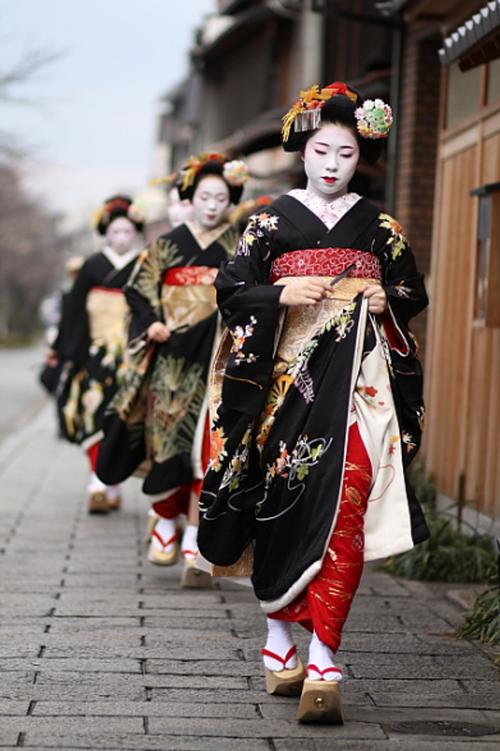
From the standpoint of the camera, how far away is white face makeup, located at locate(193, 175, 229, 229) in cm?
775

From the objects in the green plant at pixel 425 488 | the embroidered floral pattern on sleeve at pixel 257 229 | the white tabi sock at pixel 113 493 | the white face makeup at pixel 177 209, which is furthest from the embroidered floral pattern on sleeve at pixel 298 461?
the white tabi sock at pixel 113 493

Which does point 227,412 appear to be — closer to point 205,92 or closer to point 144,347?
point 144,347

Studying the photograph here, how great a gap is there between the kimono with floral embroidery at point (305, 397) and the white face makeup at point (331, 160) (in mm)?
98

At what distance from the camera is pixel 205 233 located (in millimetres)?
7895

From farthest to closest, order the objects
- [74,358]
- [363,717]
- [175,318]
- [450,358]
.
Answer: [74,358] → [450,358] → [175,318] → [363,717]

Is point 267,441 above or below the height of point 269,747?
above

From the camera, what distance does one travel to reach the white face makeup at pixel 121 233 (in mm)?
10406

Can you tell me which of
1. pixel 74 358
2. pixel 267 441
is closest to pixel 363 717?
pixel 267 441

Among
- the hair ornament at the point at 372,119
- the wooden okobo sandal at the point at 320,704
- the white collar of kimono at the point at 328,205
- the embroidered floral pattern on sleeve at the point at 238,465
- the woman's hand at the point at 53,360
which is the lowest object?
the wooden okobo sandal at the point at 320,704

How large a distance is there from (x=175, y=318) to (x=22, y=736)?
3832 mm

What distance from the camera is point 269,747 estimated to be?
439 cm

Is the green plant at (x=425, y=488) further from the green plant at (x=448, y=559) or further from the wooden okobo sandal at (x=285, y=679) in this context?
the wooden okobo sandal at (x=285, y=679)

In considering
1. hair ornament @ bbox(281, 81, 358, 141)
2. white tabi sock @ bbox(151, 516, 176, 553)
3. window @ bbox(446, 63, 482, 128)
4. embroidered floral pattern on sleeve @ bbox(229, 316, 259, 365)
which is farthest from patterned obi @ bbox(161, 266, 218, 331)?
embroidered floral pattern on sleeve @ bbox(229, 316, 259, 365)

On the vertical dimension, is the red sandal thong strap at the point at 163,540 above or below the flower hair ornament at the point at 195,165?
below
